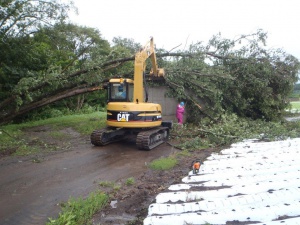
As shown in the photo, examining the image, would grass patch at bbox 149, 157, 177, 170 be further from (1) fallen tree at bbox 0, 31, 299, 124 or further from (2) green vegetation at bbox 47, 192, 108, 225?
(1) fallen tree at bbox 0, 31, 299, 124

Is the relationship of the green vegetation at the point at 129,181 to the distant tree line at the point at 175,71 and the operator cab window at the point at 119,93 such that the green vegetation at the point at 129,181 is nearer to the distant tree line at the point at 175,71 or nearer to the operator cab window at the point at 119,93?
the operator cab window at the point at 119,93

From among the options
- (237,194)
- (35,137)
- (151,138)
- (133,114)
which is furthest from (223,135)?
(35,137)

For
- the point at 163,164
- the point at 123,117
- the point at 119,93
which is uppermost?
the point at 119,93

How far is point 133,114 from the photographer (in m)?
8.23

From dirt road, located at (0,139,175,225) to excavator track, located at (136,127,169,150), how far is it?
203mm

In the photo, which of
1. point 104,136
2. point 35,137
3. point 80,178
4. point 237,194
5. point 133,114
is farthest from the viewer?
point 35,137

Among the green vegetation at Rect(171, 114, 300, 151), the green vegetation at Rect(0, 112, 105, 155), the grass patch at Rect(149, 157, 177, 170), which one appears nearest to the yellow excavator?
the green vegetation at Rect(171, 114, 300, 151)

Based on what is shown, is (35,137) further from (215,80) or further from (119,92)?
(215,80)

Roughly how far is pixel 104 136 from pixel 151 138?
59.3 inches

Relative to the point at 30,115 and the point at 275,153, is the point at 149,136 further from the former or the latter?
the point at 30,115

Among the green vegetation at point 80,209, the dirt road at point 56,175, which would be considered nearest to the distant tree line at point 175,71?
the dirt road at point 56,175

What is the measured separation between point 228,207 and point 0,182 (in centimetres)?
427

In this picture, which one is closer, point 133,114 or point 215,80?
point 133,114

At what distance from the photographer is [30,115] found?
1570cm
